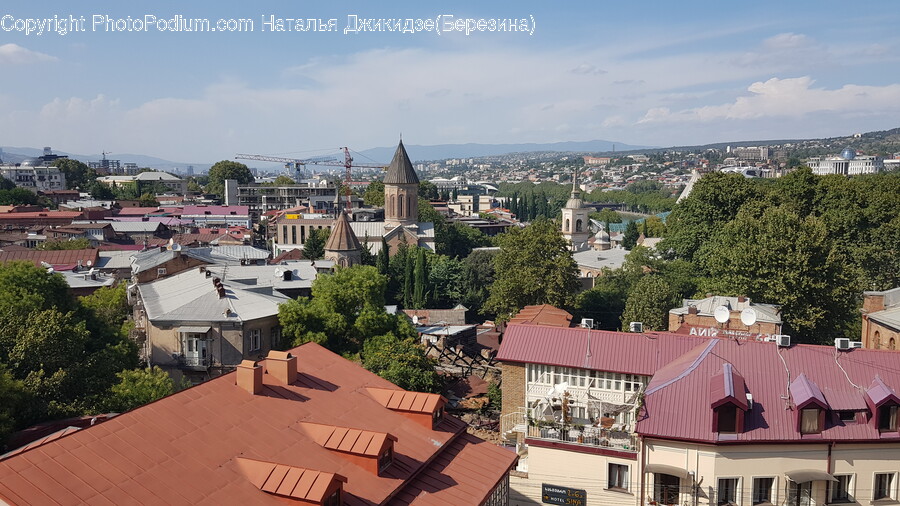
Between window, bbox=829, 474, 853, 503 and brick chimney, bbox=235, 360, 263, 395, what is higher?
brick chimney, bbox=235, 360, 263, 395

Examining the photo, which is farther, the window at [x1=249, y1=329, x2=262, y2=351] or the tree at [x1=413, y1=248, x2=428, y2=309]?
the tree at [x1=413, y1=248, x2=428, y2=309]

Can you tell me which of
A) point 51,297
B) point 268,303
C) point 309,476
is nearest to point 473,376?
point 268,303

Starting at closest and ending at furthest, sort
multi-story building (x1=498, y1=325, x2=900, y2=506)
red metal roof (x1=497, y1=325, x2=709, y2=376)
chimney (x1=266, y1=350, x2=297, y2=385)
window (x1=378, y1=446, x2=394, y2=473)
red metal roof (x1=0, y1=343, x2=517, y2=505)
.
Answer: red metal roof (x1=0, y1=343, x2=517, y2=505) < window (x1=378, y1=446, x2=394, y2=473) < multi-story building (x1=498, y1=325, x2=900, y2=506) < chimney (x1=266, y1=350, x2=297, y2=385) < red metal roof (x1=497, y1=325, x2=709, y2=376)

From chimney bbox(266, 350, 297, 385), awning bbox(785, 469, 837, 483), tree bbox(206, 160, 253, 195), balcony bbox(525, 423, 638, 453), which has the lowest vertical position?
awning bbox(785, 469, 837, 483)

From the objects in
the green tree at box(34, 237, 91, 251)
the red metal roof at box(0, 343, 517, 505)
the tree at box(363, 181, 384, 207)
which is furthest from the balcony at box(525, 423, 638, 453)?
the tree at box(363, 181, 384, 207)

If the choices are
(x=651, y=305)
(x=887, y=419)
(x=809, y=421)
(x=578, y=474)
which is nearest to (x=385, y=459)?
(x=578, y=474)

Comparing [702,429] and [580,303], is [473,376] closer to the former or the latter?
[580,303]

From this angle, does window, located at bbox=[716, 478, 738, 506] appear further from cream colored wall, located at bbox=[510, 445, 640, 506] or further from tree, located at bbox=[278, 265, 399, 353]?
tree, located at bbox=[278, 265, 399, 353]
